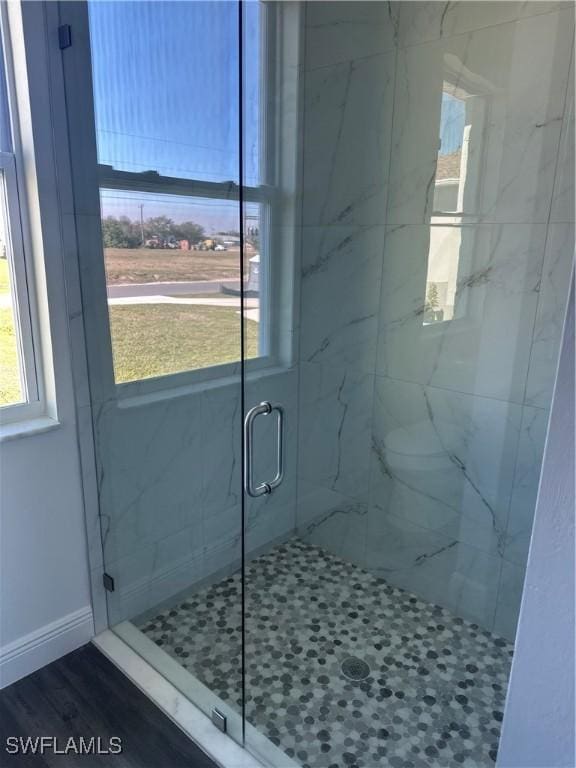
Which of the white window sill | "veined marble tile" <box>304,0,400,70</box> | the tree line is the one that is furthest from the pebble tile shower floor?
"veined marble tile" <box>304,0,400,70</box>

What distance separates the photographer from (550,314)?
1.90 m

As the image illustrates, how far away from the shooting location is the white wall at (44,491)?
1710 mm

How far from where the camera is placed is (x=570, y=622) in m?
0.70

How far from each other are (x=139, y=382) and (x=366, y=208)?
4.10 feet

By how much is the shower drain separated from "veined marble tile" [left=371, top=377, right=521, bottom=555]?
0.66m

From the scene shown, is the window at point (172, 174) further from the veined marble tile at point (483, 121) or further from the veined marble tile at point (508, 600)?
the veined marble tile at point (508, 600)

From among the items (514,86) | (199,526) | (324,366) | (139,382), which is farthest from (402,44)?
(199,526)

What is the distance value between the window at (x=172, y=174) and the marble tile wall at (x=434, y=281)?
449 mm

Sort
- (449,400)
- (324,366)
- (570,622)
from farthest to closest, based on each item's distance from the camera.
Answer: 1. (324,366)
2. (449,400)
3. (570,622)

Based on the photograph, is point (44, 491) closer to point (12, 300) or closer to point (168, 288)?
point (12, 300)

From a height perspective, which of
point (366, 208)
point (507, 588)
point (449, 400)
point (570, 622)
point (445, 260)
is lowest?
point (507, 588)

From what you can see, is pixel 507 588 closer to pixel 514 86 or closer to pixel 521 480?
pixel 521 480

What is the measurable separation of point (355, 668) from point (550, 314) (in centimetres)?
153

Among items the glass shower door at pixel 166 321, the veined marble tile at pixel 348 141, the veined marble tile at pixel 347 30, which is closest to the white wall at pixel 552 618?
the glass shower door at pixel 166 321
